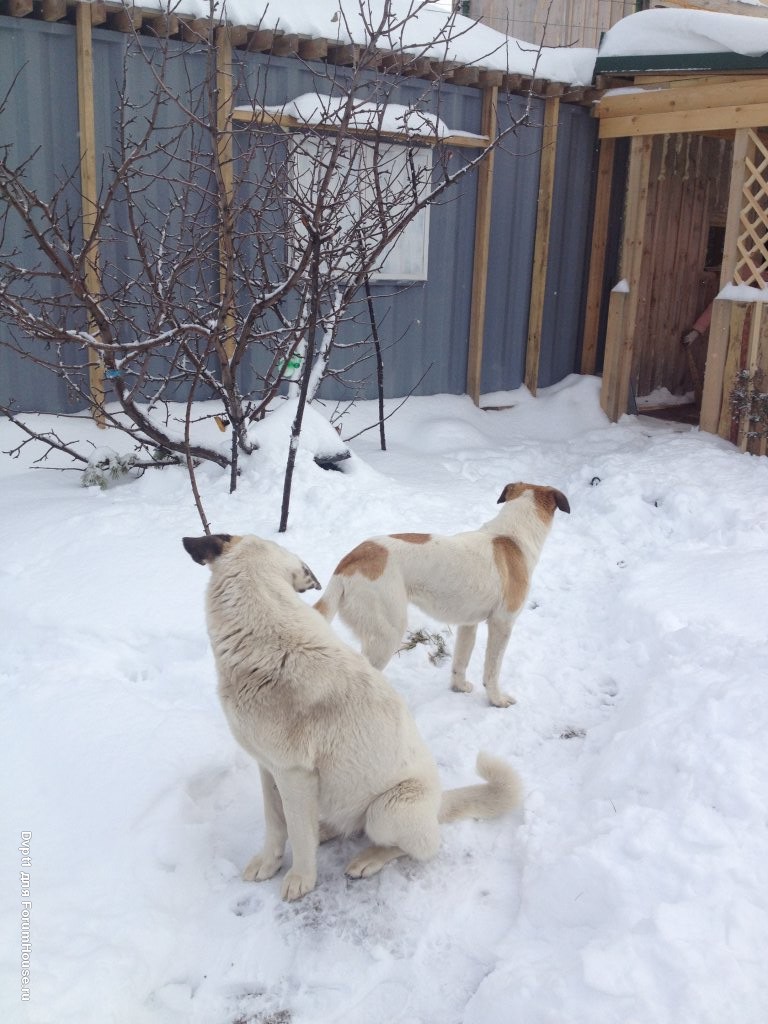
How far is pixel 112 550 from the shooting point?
5.08m

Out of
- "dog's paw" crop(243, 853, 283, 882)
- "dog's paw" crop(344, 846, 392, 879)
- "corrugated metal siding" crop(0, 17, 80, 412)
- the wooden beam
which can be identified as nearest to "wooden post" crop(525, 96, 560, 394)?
the wooden beam

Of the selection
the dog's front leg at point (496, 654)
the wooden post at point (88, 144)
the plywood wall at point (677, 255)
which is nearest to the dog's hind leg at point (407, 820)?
the dog's front leg at point (496, 654)

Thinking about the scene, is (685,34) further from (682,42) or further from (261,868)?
(261,868)

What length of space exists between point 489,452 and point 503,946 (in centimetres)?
601

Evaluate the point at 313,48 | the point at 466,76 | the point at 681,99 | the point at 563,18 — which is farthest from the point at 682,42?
the point at 563,18

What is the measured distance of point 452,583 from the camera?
392 centimetres

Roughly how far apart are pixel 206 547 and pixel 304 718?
0.61 metres

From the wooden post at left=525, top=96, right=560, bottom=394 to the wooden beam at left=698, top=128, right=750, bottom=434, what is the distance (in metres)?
2.04

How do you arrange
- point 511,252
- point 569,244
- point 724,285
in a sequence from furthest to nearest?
1. point 569,244
2. point 511,252
3. point 724,285

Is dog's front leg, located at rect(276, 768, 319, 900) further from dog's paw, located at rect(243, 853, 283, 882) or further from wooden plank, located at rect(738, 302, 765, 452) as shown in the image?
wooden plank, located at rect(738, 302, 765, 452)

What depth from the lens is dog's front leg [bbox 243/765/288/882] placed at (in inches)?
116

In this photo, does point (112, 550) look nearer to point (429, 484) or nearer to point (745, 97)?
point (429, 484)

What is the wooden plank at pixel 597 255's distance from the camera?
10086mm

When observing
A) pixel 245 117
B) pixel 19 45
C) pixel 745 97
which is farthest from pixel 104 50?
pixel 745 97
